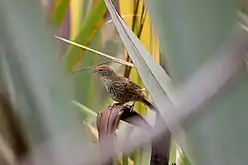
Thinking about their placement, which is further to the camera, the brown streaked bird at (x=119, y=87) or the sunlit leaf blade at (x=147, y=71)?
the brown streaked bird at (x=119, y=87)

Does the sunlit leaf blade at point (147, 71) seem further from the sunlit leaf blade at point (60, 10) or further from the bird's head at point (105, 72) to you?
the bird's head at point (105, 72)

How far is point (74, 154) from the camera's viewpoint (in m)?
0.15

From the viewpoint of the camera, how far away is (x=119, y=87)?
1.10 metres

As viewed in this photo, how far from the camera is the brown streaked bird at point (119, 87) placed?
99 centimetres

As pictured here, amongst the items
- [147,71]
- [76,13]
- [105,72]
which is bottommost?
[105,72]

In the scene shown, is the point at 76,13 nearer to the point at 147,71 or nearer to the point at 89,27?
the point at 89,27

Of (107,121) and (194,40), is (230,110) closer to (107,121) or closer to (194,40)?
(194,40)

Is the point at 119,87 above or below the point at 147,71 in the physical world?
below

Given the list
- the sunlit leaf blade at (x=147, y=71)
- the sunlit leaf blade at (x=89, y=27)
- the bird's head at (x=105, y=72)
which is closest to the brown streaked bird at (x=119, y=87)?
the bird's head at (x=105, y=72)

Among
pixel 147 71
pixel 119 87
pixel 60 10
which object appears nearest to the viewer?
pixel 147 71

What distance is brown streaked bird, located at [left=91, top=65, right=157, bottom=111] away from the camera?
0.99 meters

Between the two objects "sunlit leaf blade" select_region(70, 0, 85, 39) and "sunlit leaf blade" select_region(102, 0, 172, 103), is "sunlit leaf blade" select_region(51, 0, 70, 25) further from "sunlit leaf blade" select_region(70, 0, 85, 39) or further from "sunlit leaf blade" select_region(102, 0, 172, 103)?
"sunlit leaf blade" select_region(102, 0, 172, 103)

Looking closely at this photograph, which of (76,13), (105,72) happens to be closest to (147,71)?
(76,13)

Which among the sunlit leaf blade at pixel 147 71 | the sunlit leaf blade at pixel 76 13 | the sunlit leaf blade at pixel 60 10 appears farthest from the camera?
the sunlit leaf blade at pixel 76 13
